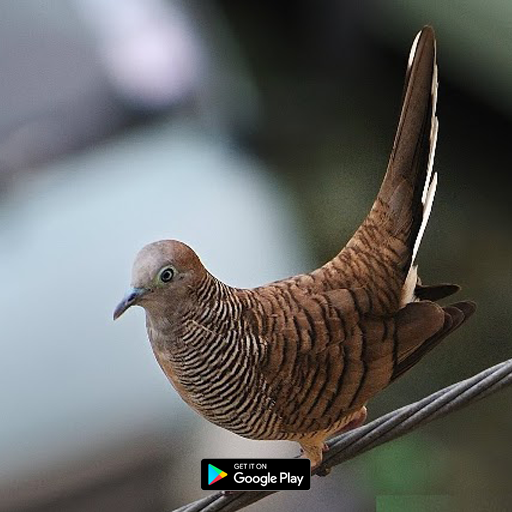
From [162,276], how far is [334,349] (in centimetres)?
20

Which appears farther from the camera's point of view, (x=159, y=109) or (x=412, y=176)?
(x=159, y=109)

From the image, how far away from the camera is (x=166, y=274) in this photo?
966 millimetres

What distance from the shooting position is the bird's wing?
1.03m

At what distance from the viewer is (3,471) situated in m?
1.18

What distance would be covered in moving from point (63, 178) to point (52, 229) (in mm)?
65

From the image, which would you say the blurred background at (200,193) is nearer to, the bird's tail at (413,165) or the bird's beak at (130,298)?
the bird's tail at (413,165)

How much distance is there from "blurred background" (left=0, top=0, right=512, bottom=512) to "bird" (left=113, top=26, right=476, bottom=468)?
79mm

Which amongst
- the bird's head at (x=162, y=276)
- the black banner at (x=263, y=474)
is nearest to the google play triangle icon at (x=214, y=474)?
the black banner at (x=263, y=474)

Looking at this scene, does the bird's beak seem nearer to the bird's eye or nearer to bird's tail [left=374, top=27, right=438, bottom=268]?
the bird's eye

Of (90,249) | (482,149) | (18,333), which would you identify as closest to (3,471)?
(18,333)

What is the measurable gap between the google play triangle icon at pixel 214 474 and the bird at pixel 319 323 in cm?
9

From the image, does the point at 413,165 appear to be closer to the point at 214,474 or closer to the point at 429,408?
the point at 429,408

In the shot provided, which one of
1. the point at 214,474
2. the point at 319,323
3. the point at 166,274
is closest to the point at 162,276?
the point at 166,274

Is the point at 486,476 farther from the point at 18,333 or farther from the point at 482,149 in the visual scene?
the point at 18,333
